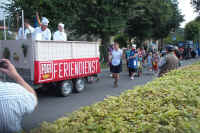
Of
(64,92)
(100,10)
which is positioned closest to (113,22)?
(100,10)

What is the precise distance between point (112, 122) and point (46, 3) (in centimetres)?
1195

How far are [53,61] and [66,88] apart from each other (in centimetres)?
120

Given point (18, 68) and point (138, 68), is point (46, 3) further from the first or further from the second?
point (18, 68)

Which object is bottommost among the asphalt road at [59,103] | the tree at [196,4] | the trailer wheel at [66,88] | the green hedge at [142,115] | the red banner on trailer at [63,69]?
the asphalt road at [59,103]

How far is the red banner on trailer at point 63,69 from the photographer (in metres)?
7.15

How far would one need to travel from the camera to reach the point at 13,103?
195cm

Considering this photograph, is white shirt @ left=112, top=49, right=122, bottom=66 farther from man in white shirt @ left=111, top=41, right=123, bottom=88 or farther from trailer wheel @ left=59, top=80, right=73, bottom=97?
trailer wheel @ left=59, top=80, right=73, bottom=97

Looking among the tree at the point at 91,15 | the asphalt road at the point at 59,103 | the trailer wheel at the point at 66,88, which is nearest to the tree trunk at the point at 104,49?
the tree at the point at 91,15

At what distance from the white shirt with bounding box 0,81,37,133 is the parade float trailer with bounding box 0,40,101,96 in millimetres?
5162

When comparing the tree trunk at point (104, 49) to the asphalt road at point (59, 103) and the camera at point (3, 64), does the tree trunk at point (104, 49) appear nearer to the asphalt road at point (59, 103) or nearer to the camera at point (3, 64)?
the asphalt road at point (59, 103)

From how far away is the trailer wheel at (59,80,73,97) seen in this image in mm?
8115

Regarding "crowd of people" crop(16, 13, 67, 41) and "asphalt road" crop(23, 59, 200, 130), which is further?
"crowd of people" crop(16, 13, 67, 41)

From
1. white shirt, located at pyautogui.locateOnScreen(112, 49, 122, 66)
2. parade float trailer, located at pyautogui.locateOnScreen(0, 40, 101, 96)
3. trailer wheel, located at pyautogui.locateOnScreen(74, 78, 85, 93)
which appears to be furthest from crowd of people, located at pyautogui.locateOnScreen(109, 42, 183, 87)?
trailer wheel, located at pyautogui.locateOnScreen(74, 78, 85, 93)

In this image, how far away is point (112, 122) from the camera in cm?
275
